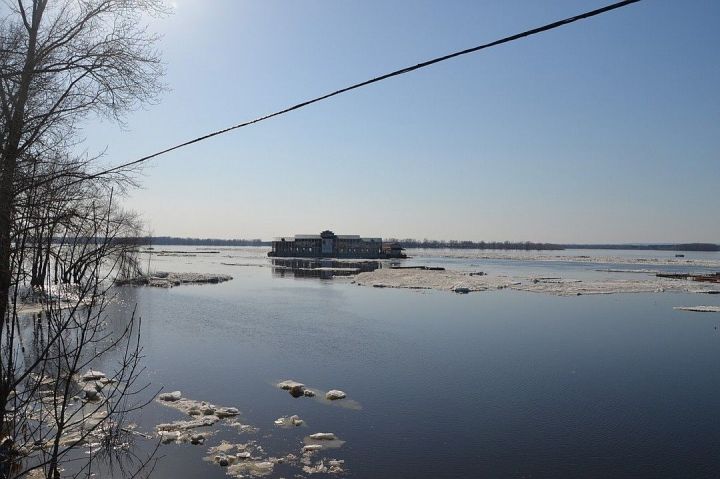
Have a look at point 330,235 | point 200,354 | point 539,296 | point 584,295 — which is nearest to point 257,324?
point 200,354

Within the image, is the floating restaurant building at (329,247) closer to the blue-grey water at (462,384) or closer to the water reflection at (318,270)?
the water reflection at (318,270)

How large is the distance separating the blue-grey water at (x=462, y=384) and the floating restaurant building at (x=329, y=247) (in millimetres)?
74705

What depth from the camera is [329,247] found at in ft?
332

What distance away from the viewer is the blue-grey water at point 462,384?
8.79 meters

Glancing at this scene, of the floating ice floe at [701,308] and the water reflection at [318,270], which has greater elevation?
the water reflection at [318,270]

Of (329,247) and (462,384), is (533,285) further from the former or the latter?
(329,247)

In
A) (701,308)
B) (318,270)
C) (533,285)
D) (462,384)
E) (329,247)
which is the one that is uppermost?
(329,247)

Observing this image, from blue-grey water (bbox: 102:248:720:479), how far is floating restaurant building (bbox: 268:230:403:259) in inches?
2941

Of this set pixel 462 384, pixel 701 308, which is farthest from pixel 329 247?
pixel 462 384

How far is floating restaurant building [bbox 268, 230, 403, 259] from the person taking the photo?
101 meters

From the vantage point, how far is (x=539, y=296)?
3247 centimetres

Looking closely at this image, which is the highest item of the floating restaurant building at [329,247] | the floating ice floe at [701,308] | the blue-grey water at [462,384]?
the floating restaurant building at [329,247]

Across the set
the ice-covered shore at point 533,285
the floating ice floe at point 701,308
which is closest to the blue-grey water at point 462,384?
the floating ice floe at point 701,308

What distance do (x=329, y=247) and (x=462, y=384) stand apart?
8874 centimetres
